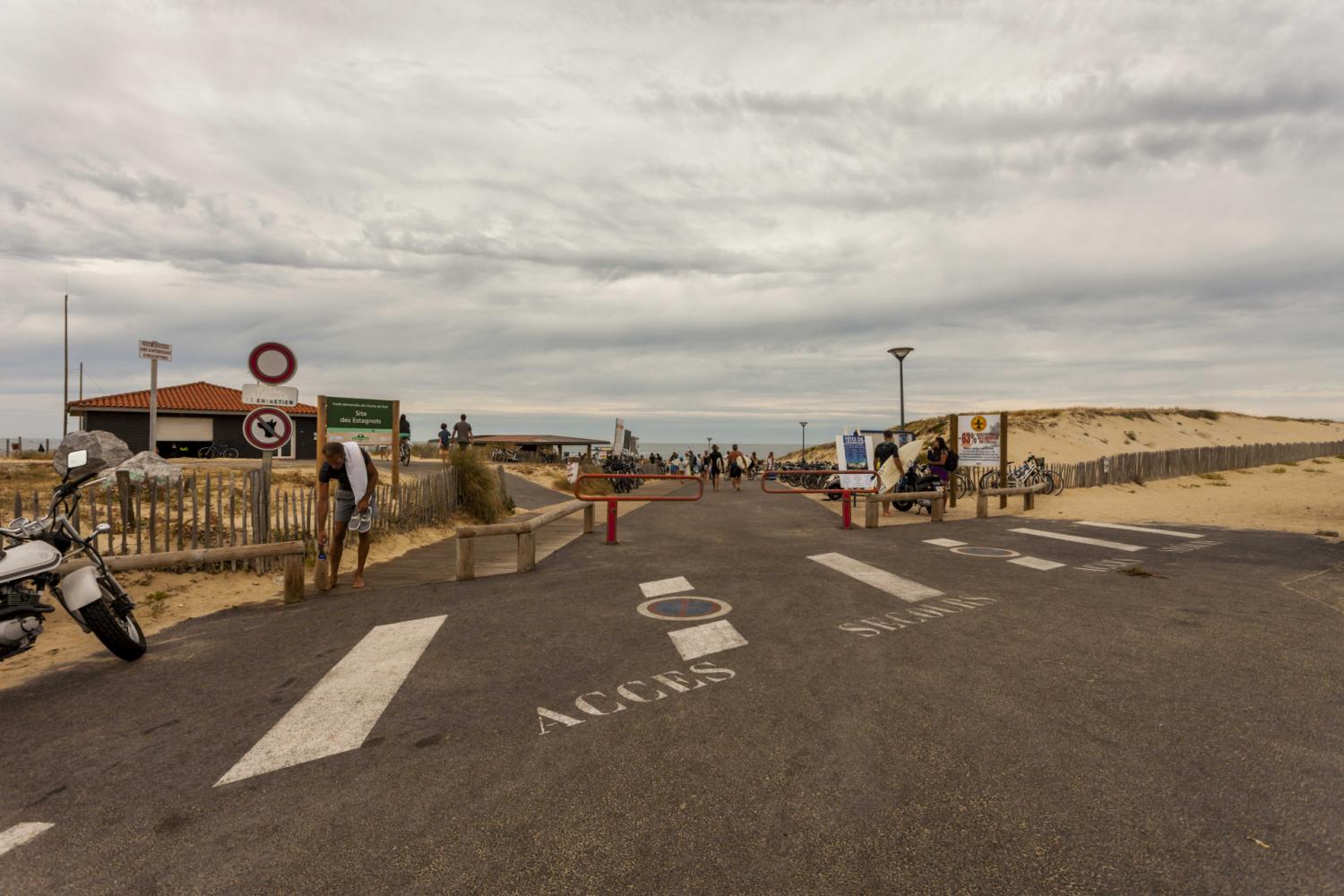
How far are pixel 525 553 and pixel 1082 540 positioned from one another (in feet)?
30.4

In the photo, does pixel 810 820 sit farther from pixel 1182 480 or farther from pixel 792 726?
pixel 1182 480

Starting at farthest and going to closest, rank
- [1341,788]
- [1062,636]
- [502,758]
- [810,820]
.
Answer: [1062,636] → [502,758] → [1341,788] → [810,820]

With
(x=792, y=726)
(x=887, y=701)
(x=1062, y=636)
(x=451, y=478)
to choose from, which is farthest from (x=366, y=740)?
(x=451, y=478)

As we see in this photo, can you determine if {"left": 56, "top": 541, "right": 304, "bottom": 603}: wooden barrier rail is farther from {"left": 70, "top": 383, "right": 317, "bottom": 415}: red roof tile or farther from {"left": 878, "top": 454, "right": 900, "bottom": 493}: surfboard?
{"left": 70, "top": 383, "right": 317, "bottom": 415}: red roof tile

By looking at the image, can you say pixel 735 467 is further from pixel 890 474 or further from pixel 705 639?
pixel 705 639

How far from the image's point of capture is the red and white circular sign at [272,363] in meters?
8.59

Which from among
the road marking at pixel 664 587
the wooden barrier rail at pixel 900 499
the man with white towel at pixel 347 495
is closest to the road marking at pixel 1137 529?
the wooden barrier rail at pixel 900 499

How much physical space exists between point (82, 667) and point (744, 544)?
8358 mm

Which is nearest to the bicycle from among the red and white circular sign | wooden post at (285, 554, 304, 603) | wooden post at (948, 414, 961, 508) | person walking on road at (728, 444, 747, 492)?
person walking on road at (728, 444, 747, 492)

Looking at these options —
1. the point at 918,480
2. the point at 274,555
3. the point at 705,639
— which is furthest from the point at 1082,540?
the point at 274,555

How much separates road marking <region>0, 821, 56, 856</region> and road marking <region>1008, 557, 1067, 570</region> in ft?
30.9

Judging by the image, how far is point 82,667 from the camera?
512 centimetres

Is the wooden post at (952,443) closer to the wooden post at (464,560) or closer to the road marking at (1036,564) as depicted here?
the road marking at (1036,564)

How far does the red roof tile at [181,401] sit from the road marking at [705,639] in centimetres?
3156
